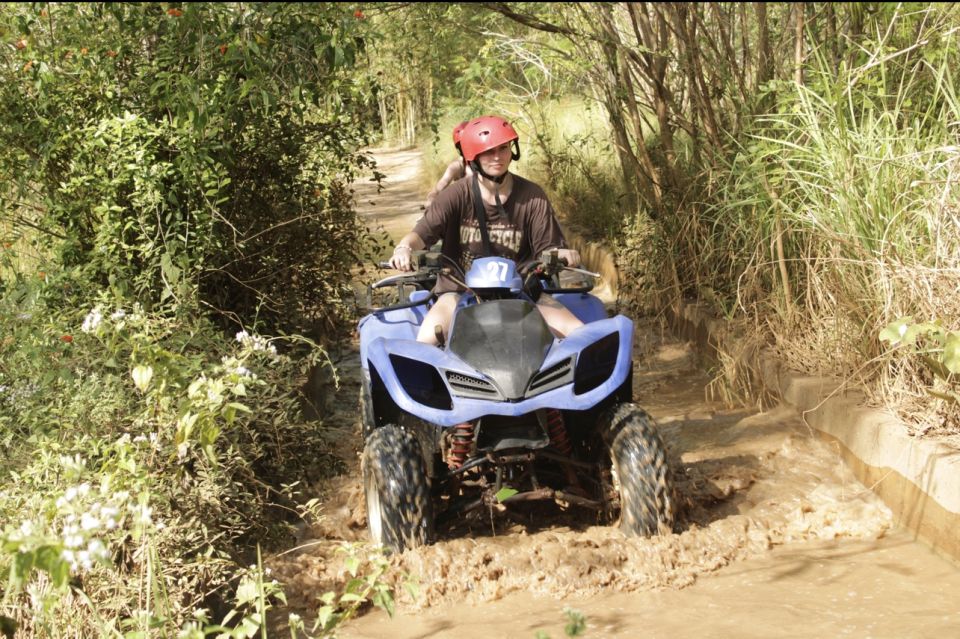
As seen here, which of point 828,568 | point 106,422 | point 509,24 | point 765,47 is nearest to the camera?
point 828,568

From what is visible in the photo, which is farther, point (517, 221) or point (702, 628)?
point (517, 221)

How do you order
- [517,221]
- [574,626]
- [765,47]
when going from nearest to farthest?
[574,626]
[517,221]
[765,47]

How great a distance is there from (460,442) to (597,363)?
667mm

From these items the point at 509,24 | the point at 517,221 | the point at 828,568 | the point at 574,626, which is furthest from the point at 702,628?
the point at 509,24

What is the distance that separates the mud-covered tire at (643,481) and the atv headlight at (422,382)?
0.74 meters

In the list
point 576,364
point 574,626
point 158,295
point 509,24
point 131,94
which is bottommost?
point 574,626

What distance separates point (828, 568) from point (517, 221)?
2232 millimetres

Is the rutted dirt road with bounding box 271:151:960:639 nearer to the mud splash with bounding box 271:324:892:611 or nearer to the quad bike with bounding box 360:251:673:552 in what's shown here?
the mud splash with bounding box 271:324:892:611

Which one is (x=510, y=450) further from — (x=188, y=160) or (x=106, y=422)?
(x=188, y=160)

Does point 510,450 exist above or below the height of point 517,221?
below

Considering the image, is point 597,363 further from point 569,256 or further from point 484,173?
point 484,173

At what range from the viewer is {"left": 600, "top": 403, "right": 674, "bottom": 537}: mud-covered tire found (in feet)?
14.7

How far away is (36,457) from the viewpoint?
4562mm

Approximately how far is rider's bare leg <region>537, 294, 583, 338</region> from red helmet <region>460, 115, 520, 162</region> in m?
0.79
